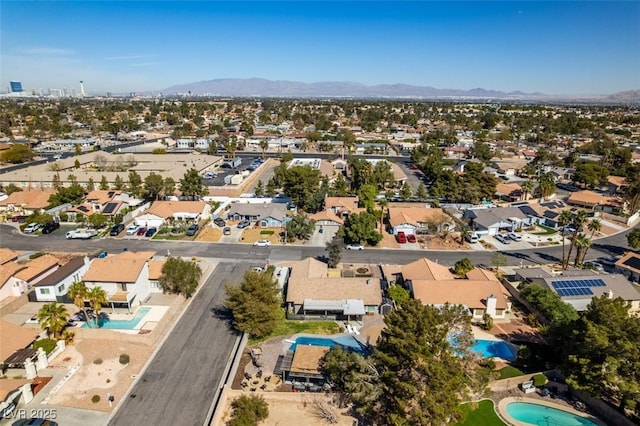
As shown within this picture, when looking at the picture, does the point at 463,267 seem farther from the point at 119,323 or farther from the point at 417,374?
the point at 119,323

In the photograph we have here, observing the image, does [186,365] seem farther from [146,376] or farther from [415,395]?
[415,395]

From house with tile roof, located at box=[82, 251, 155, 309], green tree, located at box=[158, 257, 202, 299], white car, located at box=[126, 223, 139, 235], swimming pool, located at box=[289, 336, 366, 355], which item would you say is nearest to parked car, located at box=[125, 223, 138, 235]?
white car, located at box=[126, 223, 139, 235]

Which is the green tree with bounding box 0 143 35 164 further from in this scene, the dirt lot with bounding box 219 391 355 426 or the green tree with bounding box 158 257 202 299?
the dirt lot with bounding box 219 391 355 426

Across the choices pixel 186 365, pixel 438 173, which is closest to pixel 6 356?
pixel 186 365

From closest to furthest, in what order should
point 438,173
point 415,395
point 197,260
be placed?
1. point 415,395
2. point 197,260
3. point 438,173

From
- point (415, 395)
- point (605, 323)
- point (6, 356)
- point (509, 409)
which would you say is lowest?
point (509, 409)

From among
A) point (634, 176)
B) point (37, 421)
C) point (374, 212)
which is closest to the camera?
point (37, 421)

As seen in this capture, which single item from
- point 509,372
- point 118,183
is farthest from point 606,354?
point 118,183
